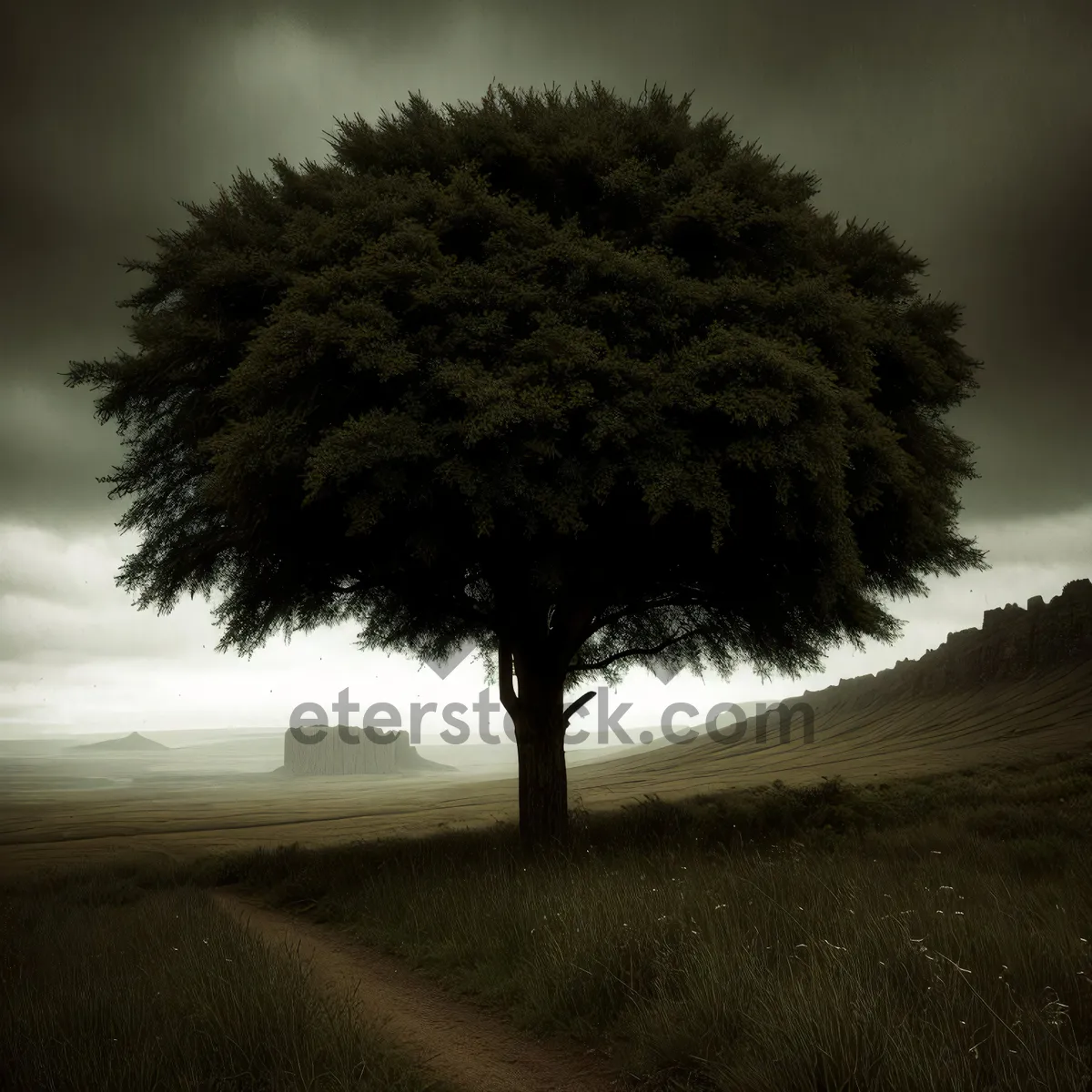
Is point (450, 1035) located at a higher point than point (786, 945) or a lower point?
lower

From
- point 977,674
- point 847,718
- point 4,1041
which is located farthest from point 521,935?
point 847,718

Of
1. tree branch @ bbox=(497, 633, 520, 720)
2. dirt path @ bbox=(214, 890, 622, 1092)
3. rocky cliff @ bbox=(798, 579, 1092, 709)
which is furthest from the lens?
rocky cliff @ bbox=(798, 579, 1092, 709)

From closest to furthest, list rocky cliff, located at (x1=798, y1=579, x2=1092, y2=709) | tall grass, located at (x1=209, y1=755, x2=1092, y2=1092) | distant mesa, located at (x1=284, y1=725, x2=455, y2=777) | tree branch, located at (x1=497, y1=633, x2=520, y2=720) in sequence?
tall grass, located at (x1=209, y1=755, x2=1092, y2=1092)
tree branch, located at (x1=497, y1=633, x2=520, y2=720)
rocky cliff, located at (x1=798, y1=579, x2=1092, y2=709)
distant mesa, located at (x1=284, y1=725, x2=455, y2=777)

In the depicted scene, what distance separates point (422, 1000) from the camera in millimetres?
6090

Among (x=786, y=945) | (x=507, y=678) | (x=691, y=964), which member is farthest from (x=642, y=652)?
(x=691, y=964)

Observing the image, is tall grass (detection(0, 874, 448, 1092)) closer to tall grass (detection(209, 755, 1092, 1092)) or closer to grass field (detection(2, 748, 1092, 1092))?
grass field (detection(2, 748, 1092, 1092))

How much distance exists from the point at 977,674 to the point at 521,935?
107 ft

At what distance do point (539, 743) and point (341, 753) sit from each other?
79.4 metres

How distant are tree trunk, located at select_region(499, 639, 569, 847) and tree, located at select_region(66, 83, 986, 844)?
0.14 ft

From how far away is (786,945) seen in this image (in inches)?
199

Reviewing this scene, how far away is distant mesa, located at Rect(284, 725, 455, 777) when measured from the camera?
82938 millimetres

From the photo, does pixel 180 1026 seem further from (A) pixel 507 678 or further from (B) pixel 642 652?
(B) pixel 642 652

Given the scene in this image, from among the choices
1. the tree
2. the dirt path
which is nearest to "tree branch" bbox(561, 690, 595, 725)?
the tree

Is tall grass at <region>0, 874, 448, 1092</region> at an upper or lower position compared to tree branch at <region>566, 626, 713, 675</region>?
lower
